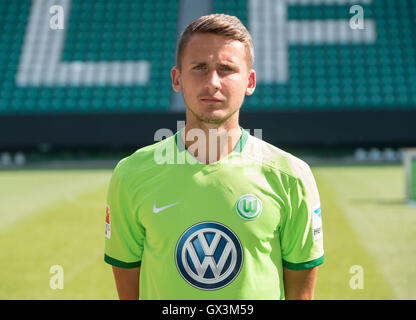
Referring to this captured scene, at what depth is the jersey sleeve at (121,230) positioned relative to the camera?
1.92 meters

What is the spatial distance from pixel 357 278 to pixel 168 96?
17068 millimetres

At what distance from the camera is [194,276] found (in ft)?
5.82

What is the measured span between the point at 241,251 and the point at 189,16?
75.6 ft

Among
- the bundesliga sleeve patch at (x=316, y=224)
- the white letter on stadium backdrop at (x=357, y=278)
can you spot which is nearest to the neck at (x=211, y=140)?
the bundesliga sleeve patch at (x=316, y=224)

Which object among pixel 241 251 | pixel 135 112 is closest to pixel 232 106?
pixel 241 251

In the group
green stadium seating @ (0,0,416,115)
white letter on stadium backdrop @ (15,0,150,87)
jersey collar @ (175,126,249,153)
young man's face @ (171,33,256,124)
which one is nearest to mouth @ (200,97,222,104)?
young man's face @ (171,33,256,124)

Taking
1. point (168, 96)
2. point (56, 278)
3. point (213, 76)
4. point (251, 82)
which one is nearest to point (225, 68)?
point (213, 76)

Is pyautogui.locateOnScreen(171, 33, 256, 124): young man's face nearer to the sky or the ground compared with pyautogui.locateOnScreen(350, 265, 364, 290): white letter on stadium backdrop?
nearer to the sky

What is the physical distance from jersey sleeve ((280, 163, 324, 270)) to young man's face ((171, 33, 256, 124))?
1.13ft

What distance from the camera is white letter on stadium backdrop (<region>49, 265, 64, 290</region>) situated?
546 cm

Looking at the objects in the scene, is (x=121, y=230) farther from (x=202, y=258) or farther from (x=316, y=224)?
(x=316, y=224)

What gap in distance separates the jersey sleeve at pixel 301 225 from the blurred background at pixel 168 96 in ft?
22.8

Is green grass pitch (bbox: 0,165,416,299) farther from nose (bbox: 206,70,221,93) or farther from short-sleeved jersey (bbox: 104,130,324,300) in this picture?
nose (bbox: 206,70,221,93)

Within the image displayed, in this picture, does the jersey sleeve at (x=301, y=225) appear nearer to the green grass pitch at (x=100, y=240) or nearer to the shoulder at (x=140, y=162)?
the shoulder at (x=140, y=162)
